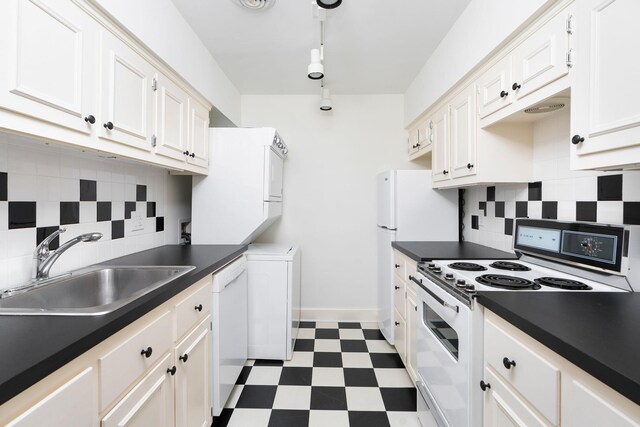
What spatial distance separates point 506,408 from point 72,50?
1.95m

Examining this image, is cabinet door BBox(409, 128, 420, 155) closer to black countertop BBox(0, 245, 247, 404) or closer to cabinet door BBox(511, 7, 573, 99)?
cabinet door BBox(511, 7, 573, 99)

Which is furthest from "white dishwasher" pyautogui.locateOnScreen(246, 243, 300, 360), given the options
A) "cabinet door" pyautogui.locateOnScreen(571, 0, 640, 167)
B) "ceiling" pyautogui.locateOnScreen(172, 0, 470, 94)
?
"cabinet door" pyautogui.locateOnScreen(571, 0, 640, 167)

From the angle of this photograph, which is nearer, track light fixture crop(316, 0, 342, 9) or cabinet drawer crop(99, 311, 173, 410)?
cabinet drawer crop(99, 311, 173, 410)

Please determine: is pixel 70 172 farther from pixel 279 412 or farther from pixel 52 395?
pixel 279 412

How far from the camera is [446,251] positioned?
203 cm

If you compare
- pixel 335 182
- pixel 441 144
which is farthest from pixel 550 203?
pixel 335 182

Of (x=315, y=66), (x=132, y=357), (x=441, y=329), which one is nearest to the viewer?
(x=132, y=357)

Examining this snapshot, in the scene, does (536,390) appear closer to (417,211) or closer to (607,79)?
(607,79)

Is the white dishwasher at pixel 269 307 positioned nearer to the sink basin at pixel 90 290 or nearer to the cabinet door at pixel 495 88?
the sink basin at pixel 90 290

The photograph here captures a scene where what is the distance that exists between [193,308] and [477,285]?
128 centimetres

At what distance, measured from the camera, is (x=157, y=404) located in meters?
1.08

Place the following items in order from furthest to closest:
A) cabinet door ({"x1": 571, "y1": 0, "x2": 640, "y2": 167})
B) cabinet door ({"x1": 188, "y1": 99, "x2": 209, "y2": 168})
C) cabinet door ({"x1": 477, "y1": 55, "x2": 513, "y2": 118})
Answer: cabinet door ({"x1": 188, "y1": 99, "x2": 209, "y2": 168}) → cabinet door ({"x1": 477, "y1": 55, "x2": 513, "y2": 118}) → cabinet door ({"x1": 571, "y1": 0, "x2": 640, "y2": 167})

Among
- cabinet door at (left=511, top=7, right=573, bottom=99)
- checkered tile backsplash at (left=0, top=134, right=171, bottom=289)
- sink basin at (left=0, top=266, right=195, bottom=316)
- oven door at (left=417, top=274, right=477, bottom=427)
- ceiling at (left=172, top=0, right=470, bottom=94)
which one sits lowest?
oven door at (left=417, top=274, right=477, bottom=427)

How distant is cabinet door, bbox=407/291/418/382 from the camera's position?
6.41ft
